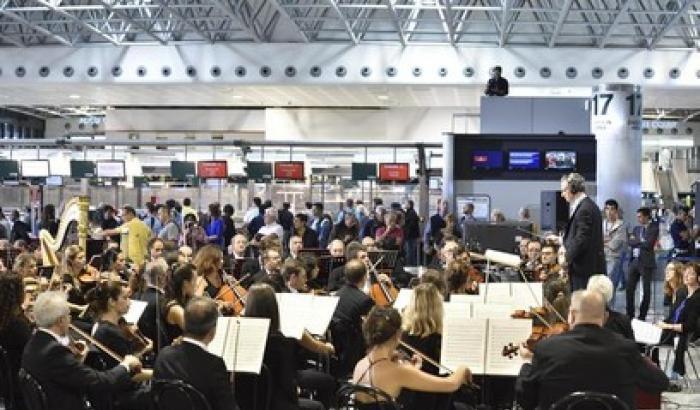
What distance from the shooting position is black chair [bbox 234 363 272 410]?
17.8 feet

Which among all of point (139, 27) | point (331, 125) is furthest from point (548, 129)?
point (331, 125)

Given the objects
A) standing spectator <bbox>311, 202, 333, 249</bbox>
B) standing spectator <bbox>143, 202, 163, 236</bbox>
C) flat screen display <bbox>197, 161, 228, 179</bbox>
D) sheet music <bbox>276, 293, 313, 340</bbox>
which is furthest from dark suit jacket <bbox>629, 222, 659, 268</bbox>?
flat screen display <bbox>197, 161, 228, 179</bbox>

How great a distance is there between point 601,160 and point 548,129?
1830 mm

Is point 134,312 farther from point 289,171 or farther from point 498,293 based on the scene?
point 289,171

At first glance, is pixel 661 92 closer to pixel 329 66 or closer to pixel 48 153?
pixel 329 66

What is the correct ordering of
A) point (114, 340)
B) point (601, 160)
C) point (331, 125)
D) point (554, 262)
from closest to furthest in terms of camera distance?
point (114, 340), point (554, 262), point (601, 160), point (331, 125)

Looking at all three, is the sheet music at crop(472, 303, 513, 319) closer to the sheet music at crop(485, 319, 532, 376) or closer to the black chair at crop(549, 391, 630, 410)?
the sheet music at crop(485, 319, 532, 376)

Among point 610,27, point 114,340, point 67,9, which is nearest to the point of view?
point 114,340

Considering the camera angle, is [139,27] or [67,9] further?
[139,27]

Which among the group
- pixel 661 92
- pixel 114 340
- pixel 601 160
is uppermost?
pixel 661 92

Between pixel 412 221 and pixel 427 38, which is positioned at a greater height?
pixel 427 38

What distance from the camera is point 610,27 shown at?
2127cm

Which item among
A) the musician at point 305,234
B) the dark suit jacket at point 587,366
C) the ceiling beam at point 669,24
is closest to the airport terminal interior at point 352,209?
the dark suit jacket at point 587,366

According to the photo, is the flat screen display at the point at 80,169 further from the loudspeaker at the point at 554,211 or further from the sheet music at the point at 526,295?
the sheet music at the point at 526,295
